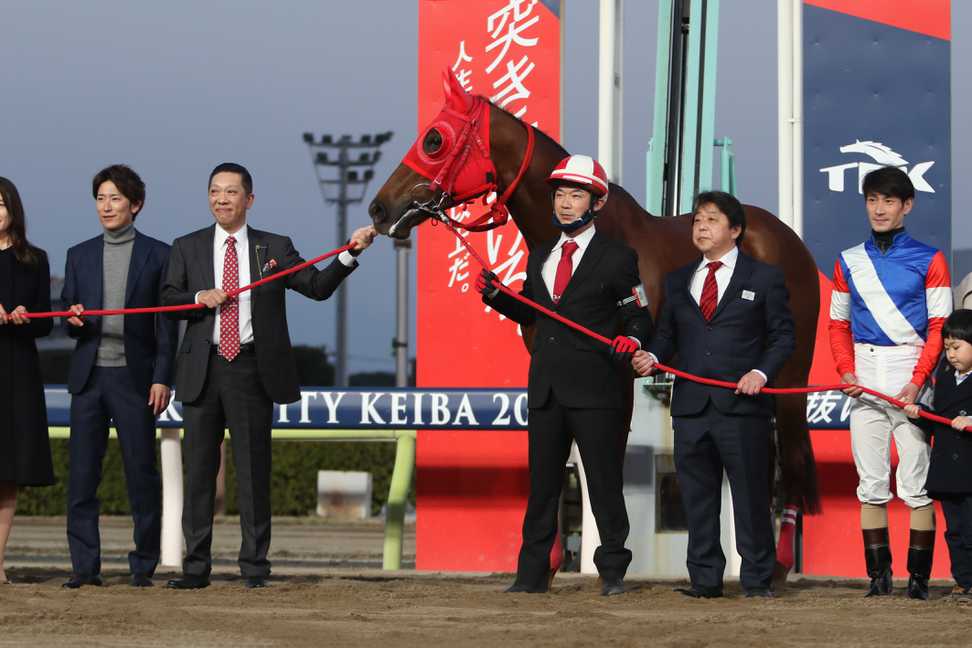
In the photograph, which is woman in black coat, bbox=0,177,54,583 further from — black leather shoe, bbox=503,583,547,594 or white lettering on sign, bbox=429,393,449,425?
white lettering on sign, bbox=429,393,449,425

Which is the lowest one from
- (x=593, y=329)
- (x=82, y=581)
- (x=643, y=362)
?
(x=82, y=581)

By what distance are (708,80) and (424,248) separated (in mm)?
1639

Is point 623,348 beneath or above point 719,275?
beneath

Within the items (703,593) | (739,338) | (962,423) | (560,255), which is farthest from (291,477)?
(962,423)

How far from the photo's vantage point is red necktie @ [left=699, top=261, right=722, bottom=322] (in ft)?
17.5

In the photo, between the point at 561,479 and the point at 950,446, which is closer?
the point at 950,446

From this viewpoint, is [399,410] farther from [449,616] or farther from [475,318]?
[449,616]

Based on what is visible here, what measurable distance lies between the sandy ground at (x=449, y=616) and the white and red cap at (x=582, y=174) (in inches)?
56.7

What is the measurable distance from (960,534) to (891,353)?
0.68 m

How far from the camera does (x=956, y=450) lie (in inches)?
209

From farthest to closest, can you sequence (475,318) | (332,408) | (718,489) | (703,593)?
1. (475,318)
2. (332,408)
3. (718,489)
4. (703,593)

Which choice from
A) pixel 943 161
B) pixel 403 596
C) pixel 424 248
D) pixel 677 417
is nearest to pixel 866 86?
pixel 943 161

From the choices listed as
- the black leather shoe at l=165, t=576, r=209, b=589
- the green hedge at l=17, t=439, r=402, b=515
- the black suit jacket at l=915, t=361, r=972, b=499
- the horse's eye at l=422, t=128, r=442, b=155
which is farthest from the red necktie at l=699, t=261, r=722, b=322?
the green hedge at l=17, t=439, r=402, b=515

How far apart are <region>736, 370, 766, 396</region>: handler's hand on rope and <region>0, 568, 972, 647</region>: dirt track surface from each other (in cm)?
72
